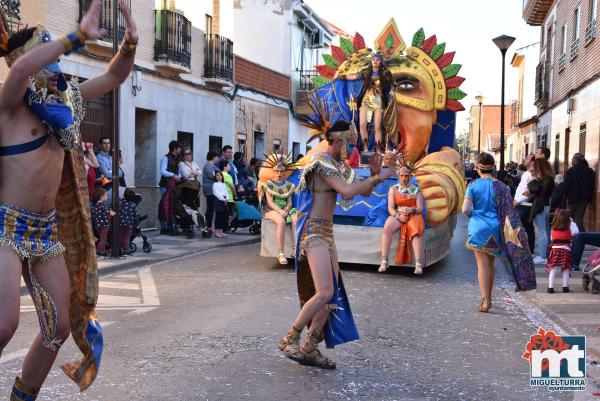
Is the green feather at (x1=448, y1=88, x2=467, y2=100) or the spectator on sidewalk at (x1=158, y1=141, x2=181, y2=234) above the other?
the green feather at (x1=448, y1=88, x2=467, y2=100)

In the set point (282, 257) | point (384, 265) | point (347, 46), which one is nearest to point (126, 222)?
point (282, 257)

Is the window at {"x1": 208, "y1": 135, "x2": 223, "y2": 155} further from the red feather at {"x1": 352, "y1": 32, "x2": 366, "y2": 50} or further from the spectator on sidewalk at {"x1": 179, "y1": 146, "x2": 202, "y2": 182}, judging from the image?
the red feather at {"x1": 352, "y1": 32, "x2": 366, "y2": 50}

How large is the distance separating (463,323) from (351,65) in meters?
6.65

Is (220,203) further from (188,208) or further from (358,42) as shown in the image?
(358,42)

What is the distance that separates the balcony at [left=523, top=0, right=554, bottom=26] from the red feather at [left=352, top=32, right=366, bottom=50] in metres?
16.3

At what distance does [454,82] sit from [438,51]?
603 mm

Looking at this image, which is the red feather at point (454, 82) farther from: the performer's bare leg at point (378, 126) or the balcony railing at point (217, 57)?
the balcony railing at point (217, 57)

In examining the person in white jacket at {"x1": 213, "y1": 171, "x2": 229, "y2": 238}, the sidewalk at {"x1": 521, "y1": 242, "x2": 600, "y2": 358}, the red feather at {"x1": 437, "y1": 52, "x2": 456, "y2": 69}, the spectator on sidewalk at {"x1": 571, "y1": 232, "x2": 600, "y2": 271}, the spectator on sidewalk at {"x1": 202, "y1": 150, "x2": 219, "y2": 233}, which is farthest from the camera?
the spectator on sidewalk at {"x1": 202, "y1": 150, "x2": 219, "y2": 233}

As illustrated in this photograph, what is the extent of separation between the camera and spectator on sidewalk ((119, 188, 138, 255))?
38.0ft

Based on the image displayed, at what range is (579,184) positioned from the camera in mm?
12688

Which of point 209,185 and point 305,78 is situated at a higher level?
point 305,78

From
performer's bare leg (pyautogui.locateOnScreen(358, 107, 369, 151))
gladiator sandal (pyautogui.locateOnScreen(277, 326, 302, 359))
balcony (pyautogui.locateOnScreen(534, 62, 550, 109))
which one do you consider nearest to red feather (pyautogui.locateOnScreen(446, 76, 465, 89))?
performer's bare leg (pyautogui.locateOnScreen(358, 107, 369, 151))

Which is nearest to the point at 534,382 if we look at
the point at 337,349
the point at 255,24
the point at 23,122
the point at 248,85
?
the point at 337,349

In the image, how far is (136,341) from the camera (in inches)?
242
